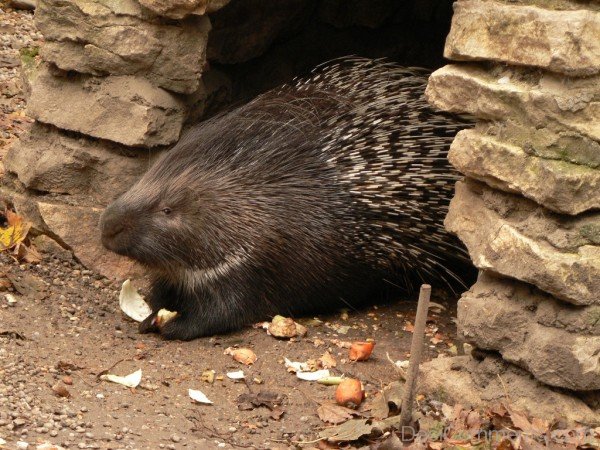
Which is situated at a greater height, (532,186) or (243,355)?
(532,186)

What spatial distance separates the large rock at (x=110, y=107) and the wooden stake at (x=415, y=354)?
176 centimetres

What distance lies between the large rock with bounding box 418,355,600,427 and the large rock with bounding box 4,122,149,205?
1697mm

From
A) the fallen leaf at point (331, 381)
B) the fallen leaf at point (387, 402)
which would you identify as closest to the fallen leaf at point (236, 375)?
Answer: the fallen leaf at point (331, 381)

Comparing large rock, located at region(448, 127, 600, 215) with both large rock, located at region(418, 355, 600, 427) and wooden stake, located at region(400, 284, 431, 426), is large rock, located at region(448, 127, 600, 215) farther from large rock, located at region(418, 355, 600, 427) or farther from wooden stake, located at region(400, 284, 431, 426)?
large rock, located at region(418, 355, 600, 427)

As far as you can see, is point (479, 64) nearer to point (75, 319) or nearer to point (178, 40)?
point (178, 40)

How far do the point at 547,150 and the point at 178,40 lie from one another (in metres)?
1.82

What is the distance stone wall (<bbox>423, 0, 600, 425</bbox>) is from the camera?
104 inches

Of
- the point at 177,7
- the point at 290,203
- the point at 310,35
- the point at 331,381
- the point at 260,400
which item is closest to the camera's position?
the point at 260,400

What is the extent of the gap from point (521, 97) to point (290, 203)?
1502mm

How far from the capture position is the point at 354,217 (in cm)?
401

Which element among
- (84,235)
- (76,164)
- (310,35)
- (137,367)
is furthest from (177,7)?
(310,35)

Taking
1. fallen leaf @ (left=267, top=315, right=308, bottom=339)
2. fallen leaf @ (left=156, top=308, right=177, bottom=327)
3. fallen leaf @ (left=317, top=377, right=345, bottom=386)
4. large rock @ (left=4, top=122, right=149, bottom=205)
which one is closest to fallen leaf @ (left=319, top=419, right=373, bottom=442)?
fallen leaf @ (left=317, top=377, right=345, bottom=386)

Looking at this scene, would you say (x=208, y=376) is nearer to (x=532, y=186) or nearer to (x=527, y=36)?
(x=532, y=186)

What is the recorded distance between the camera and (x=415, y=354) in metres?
2.79
